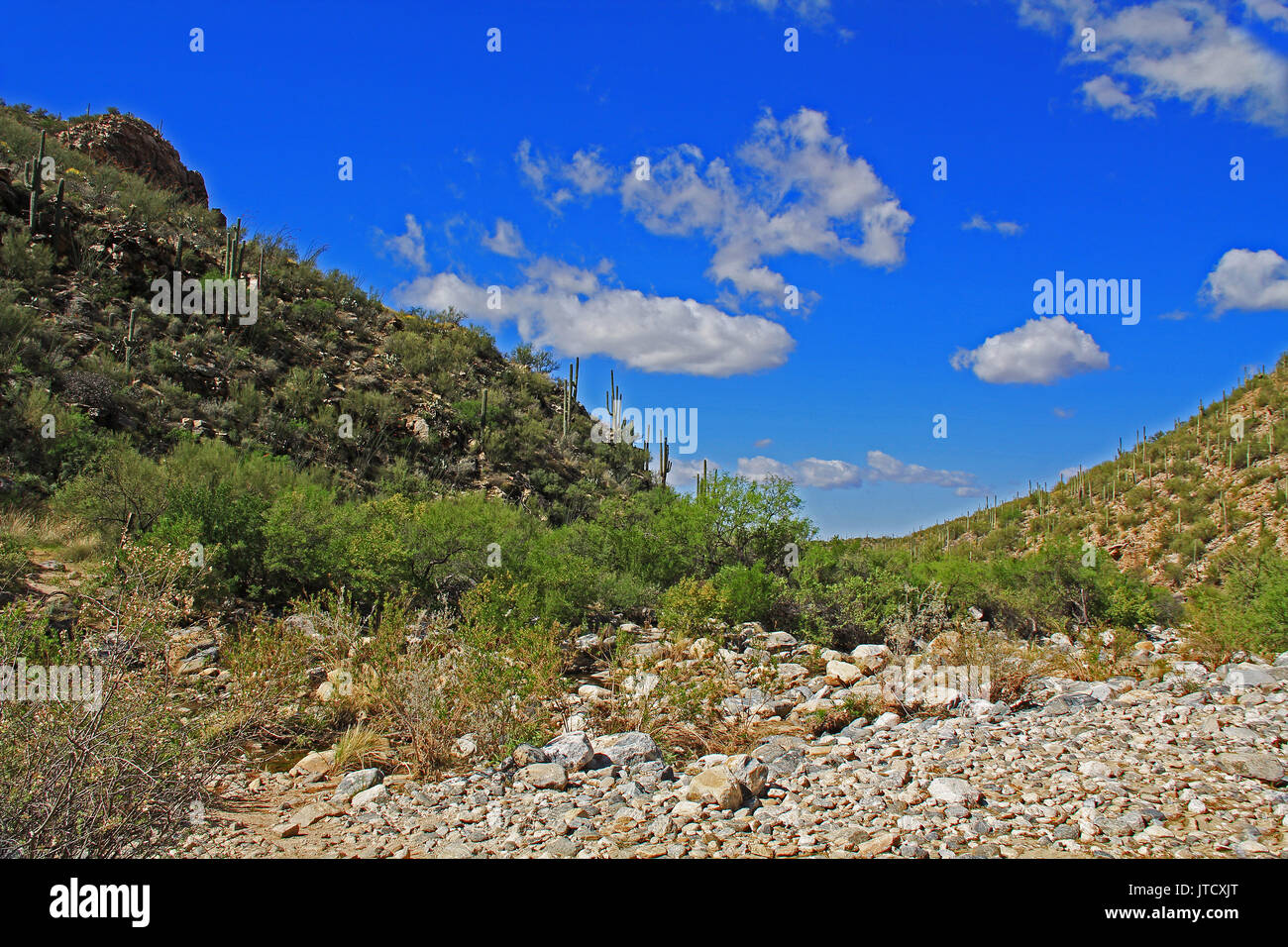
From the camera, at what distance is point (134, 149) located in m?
30.6

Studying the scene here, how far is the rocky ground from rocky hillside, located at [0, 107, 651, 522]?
36.2ft

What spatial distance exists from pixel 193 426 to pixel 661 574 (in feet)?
38.8

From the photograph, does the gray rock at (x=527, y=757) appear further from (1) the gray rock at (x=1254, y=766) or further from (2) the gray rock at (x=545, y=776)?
(1) the gray rock at (x=1254, y=766)

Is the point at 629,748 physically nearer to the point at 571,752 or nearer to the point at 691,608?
the point at 571,752

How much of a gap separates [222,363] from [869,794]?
67.8 ft

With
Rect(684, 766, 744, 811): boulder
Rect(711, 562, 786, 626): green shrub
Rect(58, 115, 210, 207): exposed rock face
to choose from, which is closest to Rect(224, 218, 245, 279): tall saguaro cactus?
Rect(58, 115, 210, 207): exposed rock face

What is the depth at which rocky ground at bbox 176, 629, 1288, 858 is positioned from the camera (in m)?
3.83

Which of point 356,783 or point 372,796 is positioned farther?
point 356,783

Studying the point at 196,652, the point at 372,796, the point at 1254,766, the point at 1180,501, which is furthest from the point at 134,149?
the point at 1180,501

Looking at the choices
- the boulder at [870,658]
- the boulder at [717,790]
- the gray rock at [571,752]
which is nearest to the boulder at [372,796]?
the gray rock at [571,752]

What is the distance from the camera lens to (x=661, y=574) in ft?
42.8
